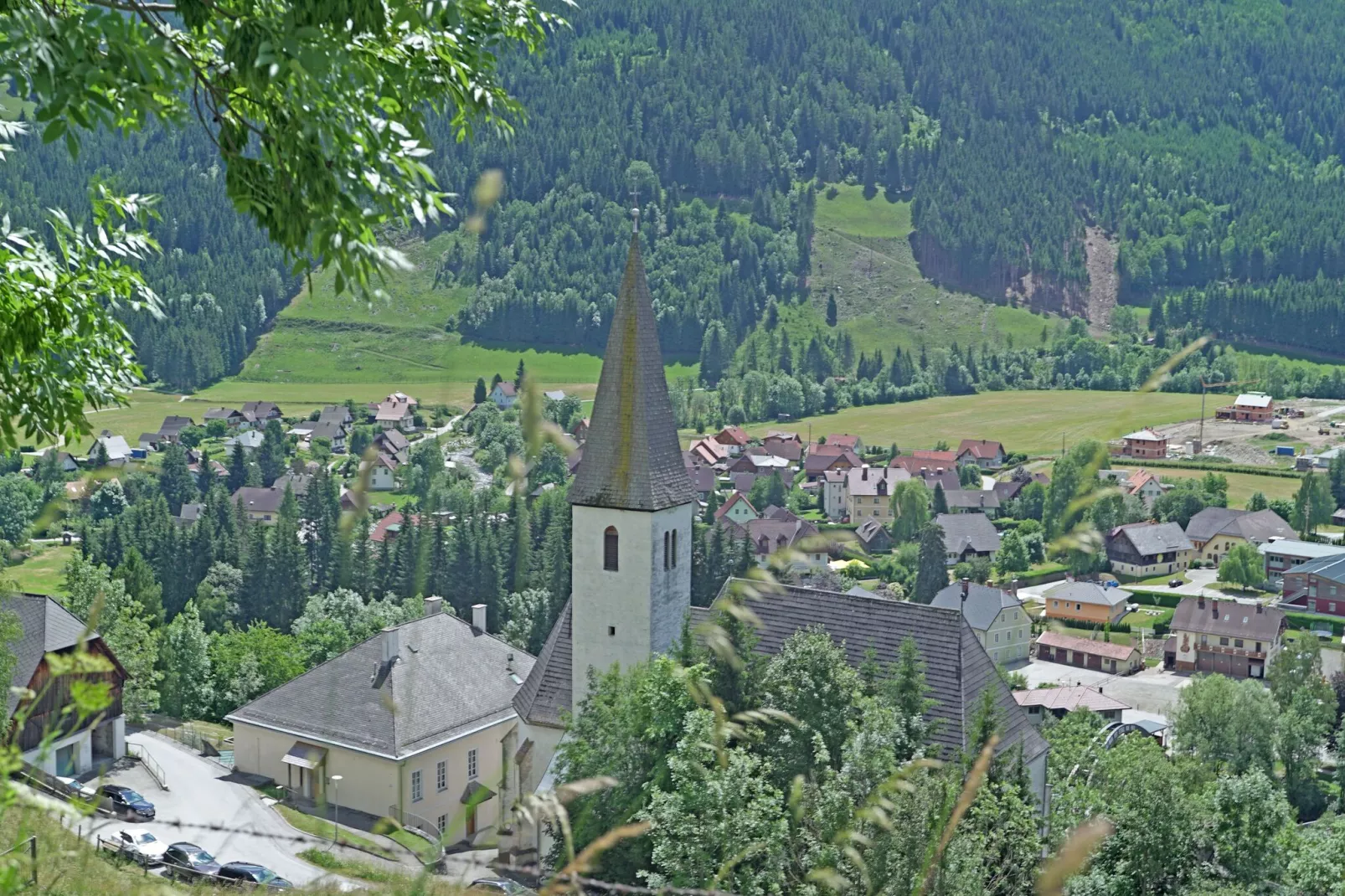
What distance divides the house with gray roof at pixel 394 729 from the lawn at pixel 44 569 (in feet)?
137

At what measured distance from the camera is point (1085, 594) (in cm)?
8869

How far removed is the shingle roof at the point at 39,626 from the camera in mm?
37656

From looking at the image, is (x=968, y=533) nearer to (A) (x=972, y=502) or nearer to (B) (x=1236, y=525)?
(A) (x=972, y=502)

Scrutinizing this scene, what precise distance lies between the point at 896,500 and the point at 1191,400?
63.8 metres

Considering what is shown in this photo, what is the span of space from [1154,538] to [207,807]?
84.0m

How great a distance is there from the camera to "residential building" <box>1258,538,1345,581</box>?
10069 centimetres

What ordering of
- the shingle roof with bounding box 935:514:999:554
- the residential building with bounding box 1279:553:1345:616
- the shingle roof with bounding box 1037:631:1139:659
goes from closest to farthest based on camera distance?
the shingle roof with bounding box 1037:631:1139:659, the residential building with bounding box 1279:553:1345:616, the shingle roof with bounding box 935:514:999:554

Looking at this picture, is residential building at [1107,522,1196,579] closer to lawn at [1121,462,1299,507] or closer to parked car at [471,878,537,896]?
lawn at [1121,462,1299,507]

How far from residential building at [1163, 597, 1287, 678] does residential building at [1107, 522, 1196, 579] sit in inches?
792

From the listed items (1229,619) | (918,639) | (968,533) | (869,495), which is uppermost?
(918,639)

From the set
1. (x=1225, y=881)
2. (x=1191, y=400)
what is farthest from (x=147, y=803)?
(x=1191, y=400)

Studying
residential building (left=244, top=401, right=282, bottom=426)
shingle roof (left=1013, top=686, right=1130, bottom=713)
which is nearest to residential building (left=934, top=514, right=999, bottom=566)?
shingle roof (left=1013, top=686, right=1130, bottom=713)

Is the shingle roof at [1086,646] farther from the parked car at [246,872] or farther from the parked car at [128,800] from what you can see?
the parked car at [246,872]

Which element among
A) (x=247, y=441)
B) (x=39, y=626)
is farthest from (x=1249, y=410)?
(x=39, y=626)
